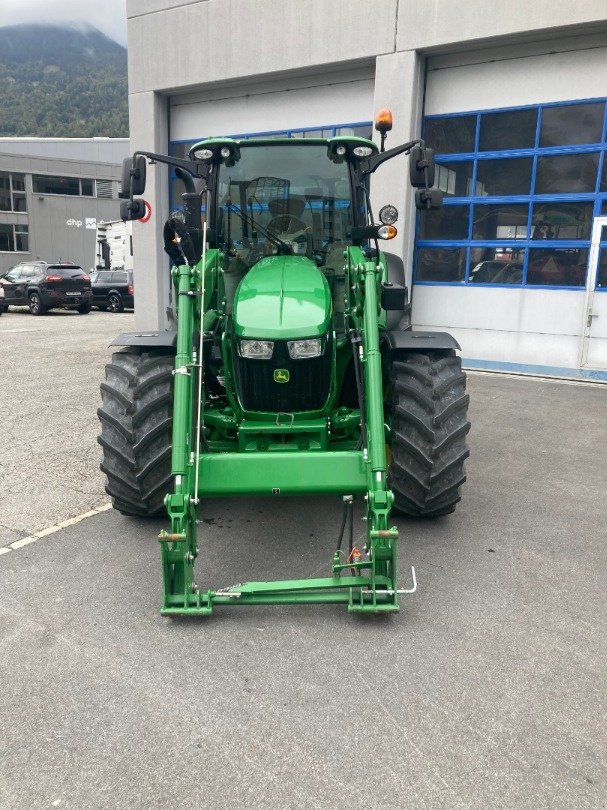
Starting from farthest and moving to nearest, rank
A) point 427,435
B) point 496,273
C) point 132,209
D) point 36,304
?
point 36,304, point 496,273, point 132,209, point 427,435

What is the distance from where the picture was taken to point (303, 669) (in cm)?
307

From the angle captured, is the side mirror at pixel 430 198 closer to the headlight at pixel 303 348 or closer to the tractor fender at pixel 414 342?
the tractor fender at pixel 414 342

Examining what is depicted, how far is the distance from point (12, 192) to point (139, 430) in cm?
3941

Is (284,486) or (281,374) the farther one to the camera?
(281,374)

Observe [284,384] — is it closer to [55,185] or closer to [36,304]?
[36,304]

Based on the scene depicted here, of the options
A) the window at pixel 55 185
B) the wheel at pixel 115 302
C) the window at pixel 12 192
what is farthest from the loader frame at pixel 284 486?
the window at pixel 55 185

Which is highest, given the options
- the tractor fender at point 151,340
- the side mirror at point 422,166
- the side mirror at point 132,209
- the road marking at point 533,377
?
the side mirror at point 422,166

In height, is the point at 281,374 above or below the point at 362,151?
below

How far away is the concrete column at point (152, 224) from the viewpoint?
46.3ft

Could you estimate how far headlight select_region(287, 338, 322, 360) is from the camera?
3967 millimetres

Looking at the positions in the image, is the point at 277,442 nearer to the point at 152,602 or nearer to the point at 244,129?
the point at 152,602

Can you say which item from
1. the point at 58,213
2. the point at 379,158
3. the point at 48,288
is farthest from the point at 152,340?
the point at 58,213

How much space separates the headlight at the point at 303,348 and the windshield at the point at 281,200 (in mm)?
1144

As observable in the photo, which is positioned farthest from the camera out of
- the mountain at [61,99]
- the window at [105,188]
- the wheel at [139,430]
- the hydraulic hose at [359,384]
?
the mountain at [61,99]
